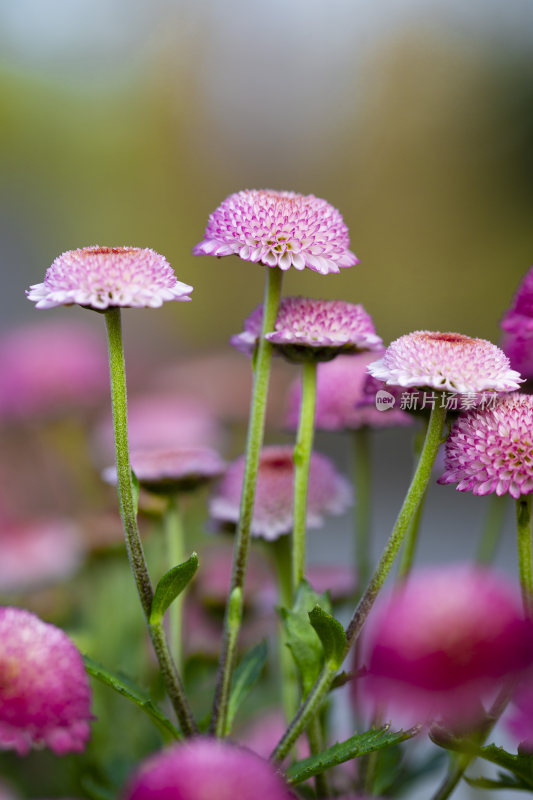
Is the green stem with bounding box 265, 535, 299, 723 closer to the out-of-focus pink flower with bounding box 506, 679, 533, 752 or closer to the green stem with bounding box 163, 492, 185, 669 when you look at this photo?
the green stem with bounding box 163, 492, 185, 669

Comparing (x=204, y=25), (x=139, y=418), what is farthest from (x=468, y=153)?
(x=139, y=418)

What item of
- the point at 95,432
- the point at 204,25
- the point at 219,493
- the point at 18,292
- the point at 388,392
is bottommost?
the point at 18,292

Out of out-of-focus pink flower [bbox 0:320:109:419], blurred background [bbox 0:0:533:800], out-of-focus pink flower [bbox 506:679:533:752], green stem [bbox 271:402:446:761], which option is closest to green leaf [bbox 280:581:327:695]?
green stem [bbox 271:402:446:761]

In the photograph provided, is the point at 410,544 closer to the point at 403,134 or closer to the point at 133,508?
the point at 133,508

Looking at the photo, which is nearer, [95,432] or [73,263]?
[73,263]

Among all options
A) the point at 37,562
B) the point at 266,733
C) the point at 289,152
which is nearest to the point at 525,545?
the point at 266,733

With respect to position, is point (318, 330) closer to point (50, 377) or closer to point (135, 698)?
point (135, 698)

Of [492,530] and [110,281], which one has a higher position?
[110,281]
